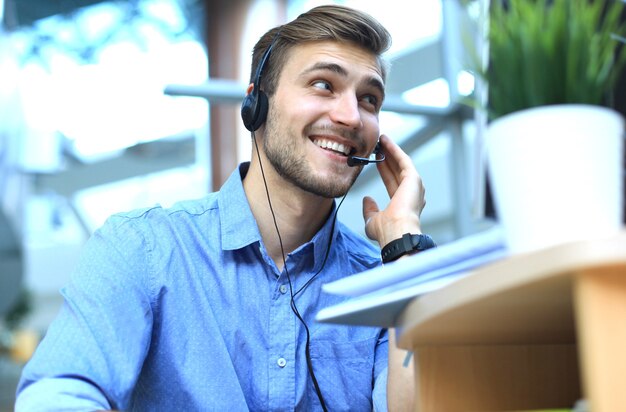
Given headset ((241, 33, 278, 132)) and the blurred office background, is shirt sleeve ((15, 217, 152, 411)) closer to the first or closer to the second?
headset ((241, 33, 278, 132))

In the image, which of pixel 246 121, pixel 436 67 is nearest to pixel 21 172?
pixel 436 67

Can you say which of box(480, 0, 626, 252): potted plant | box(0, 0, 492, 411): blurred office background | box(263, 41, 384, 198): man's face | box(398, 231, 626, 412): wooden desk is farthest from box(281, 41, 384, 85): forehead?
box(0, 0, 492, 411): blurred office background

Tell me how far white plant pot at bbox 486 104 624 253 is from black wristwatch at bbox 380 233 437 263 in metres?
0.61

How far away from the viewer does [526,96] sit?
1.89 ft

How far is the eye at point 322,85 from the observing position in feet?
5.15

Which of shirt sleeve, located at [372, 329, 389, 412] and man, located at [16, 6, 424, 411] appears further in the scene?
shirt sleeve, located at [372, 329, 389, 412]

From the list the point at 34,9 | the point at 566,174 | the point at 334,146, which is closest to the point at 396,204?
the point at 334,146

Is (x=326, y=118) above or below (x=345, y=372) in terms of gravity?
above

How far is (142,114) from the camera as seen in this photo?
21.5 ft

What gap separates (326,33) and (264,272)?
1.62 feet

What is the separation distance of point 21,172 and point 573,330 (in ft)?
22.9

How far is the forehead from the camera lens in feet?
5.08

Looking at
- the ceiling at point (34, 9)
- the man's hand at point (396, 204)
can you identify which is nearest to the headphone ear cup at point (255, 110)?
the man's hand at point (396, 204)

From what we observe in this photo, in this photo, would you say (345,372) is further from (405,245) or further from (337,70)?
(337,70)
